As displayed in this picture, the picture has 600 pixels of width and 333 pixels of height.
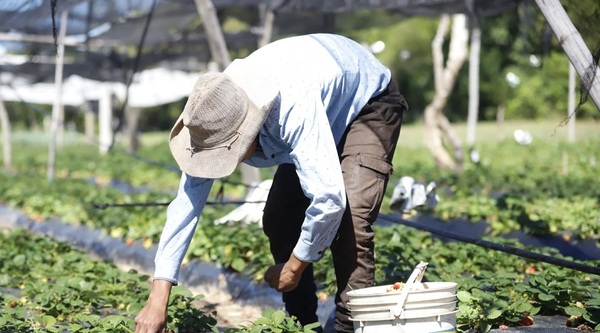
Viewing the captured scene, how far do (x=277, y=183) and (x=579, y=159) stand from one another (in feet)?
34.2

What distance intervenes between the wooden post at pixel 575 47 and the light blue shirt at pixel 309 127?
29.7 inches

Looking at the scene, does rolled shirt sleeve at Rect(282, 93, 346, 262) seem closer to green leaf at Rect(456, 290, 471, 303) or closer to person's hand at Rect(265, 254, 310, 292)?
person's hand at Rect(265, 254, 310, 292)

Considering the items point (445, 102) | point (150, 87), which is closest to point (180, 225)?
point (445, 102)

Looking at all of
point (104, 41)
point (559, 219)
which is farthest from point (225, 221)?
point (104, 41)

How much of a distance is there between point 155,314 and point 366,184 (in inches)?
37.5

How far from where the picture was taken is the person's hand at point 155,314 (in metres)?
3.21

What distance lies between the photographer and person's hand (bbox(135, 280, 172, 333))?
3207mm

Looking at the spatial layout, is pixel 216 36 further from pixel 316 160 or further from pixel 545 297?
pixel 316 160

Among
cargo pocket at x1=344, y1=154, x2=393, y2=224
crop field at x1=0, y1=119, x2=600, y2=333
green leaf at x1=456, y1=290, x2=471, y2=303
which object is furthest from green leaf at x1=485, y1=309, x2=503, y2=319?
cargo pocket at x1=344, y1=154, x2=393, y2=224

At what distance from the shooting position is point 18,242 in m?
6.86

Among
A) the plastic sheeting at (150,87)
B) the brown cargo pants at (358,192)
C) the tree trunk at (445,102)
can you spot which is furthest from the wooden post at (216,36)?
the plastic sheeting at (150,87)

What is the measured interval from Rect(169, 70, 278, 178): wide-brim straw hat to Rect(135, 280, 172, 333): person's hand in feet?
1.47

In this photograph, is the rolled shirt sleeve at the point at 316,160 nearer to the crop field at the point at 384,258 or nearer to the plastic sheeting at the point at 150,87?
the crop field at the point at 384,258

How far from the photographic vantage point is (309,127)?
3.09 meters
